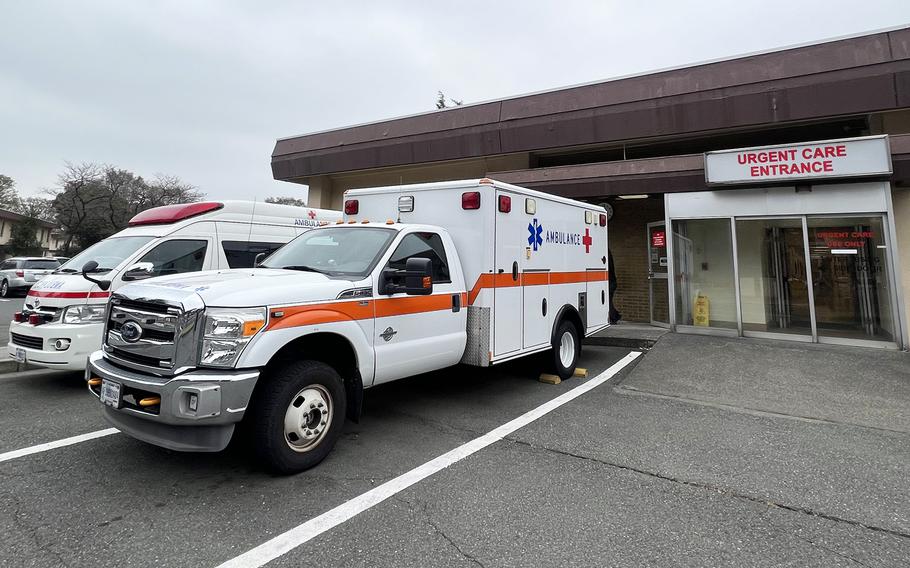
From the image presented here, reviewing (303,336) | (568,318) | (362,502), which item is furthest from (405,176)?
(362,502)

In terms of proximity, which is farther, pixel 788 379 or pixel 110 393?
pixel 788 379

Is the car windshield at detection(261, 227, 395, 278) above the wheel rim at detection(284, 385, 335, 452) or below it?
above

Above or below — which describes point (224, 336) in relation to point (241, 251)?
below

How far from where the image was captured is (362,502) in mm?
3217

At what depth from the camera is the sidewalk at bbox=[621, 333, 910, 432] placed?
5.59 meters

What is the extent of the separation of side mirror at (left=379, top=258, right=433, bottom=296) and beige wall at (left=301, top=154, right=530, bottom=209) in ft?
27.0

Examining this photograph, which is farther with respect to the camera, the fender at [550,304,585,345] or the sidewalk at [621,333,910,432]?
the fender at [550,304,585,345]

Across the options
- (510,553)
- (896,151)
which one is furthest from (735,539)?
(896,151)

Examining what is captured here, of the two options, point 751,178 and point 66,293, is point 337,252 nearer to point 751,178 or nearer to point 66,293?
point 66,293

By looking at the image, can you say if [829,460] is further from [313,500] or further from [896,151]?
[896,151]

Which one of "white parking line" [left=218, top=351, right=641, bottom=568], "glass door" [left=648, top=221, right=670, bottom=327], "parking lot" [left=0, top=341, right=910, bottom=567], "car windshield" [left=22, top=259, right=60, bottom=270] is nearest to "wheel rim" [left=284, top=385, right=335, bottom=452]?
"parking lot" [left=0, top=341, right=910, bottom=567]

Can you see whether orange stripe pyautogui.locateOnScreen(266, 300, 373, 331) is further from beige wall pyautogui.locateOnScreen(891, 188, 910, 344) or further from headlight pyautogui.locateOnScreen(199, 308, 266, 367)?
beige wall pyautogui.locateOnScreen(891, 188, 910, 344)

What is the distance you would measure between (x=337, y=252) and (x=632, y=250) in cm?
1036

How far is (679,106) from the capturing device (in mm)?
10734
